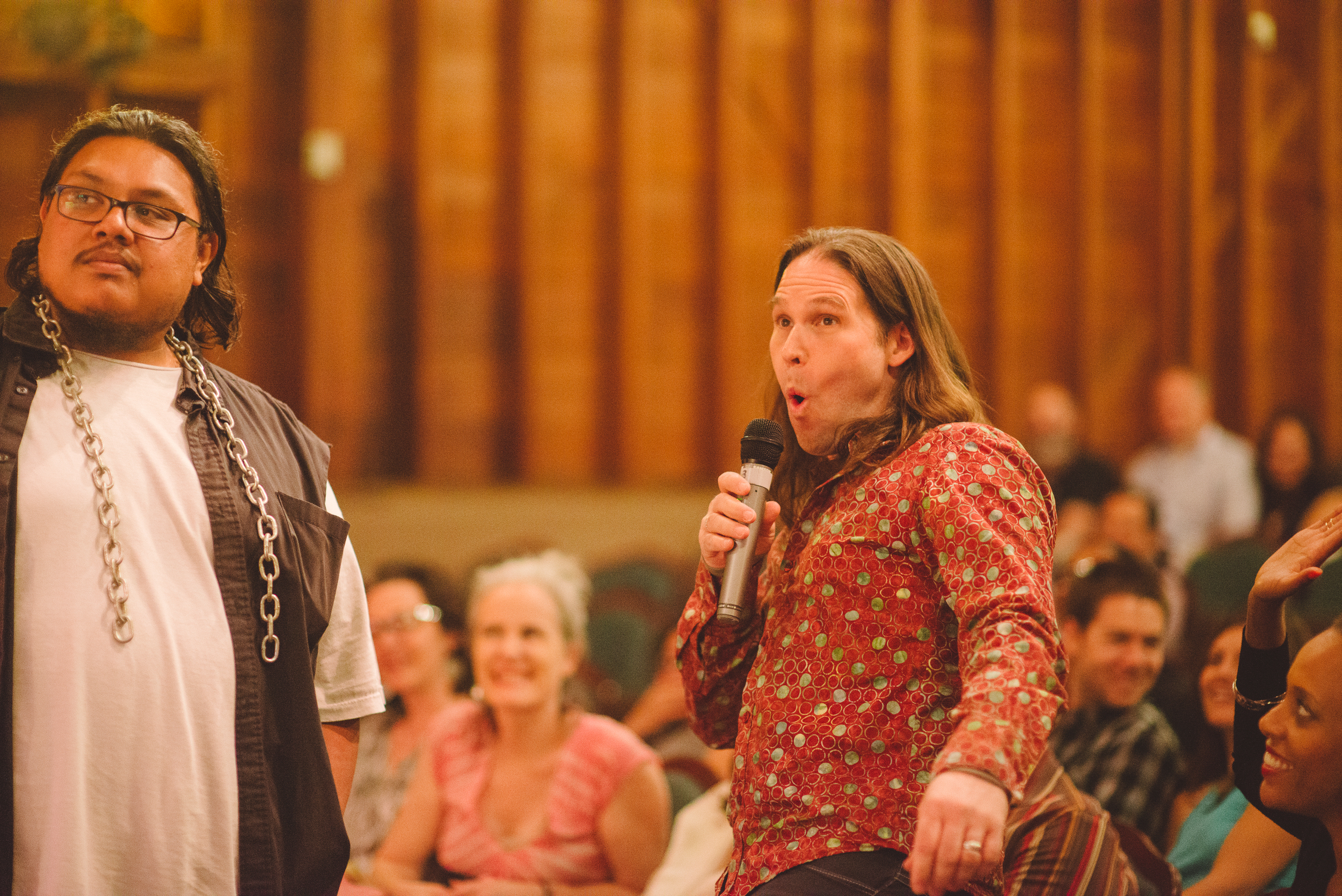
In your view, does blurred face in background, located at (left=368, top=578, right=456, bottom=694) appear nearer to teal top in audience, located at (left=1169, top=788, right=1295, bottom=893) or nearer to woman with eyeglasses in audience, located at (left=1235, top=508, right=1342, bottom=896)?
teal top in audience, located at (left=1169, top=788, right=1295, bottom=893)

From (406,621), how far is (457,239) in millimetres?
2980

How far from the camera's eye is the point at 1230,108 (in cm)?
654

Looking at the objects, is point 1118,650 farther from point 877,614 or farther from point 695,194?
point 695,194

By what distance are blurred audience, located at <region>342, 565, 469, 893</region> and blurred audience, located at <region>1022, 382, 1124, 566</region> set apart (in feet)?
6.47

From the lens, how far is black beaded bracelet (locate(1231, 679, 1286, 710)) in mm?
1656

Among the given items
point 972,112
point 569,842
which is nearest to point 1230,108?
point 972,112

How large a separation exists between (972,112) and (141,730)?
5.88 m

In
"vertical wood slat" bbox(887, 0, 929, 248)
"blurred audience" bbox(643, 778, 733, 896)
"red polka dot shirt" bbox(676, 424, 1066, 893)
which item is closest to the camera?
"red polka dot shirt" bbox(676, 424, 1066, 893)

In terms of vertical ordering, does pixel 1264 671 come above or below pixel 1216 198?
below

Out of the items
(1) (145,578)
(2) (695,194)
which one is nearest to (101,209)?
(1) (145,578)

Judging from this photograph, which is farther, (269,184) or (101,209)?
(269,184)

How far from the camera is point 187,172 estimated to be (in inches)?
58.1

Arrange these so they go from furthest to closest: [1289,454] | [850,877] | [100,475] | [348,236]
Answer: [348,236], [1289,454], [100,475], [850,877]

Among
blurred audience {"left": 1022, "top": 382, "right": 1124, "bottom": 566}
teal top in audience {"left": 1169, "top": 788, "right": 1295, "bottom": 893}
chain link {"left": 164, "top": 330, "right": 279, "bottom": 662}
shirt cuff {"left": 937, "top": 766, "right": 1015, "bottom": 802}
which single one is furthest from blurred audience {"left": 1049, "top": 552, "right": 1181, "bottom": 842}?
chain link {"left": 164, "top": 330, "right": 279, "bottom": 662}
